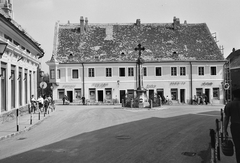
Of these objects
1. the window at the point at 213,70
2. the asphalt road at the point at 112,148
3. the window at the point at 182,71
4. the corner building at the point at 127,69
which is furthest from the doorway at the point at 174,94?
the asphalt road at the point at 112,148

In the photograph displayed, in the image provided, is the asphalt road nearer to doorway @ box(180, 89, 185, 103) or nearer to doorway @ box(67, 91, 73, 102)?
doorway @ box(67, 91, 73, 102)

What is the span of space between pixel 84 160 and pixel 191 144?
14.0ft

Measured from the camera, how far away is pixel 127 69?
1615 inches

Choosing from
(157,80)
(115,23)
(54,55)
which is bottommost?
(157,80)

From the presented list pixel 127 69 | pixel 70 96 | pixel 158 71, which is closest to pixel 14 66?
pixel 70 96

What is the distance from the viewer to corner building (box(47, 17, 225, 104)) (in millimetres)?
40594

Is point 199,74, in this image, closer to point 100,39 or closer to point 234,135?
point 100,39

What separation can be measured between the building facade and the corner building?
598 inches

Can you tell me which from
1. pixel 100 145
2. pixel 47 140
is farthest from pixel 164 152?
pixel 47 140

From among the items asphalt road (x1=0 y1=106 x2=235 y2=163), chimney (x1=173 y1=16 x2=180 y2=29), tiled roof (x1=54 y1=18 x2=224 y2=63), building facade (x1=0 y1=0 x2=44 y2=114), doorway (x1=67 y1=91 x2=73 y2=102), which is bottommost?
asphalt road (x1=0 y1=106 x2=235 y2=163)

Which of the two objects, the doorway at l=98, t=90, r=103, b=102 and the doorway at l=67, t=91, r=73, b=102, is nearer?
the doorway at l=67, t=91, r=73, b=102

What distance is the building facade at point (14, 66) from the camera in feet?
52.6

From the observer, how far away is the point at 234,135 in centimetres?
616

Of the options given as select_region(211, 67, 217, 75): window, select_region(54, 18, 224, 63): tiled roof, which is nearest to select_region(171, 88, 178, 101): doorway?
select_region(54, 18, 224, 63): tiled roof
